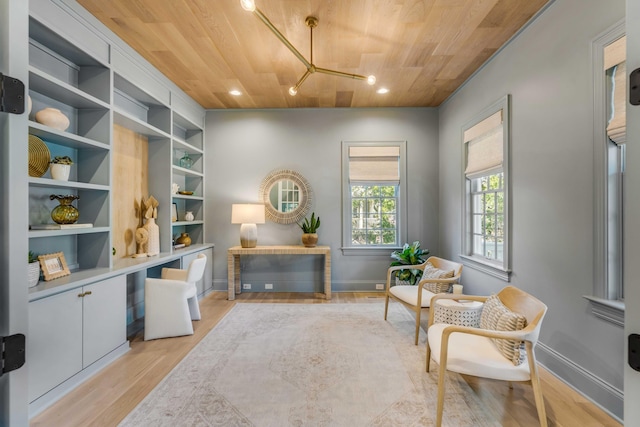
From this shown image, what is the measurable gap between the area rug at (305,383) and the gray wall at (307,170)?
1.39 metres

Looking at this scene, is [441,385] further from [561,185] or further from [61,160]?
[61,160]

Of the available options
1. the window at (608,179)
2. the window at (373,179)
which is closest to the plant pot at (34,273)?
the window at (373,179)

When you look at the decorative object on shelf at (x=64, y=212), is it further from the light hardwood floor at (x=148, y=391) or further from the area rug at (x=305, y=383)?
the area rug at (x=305, y=383)

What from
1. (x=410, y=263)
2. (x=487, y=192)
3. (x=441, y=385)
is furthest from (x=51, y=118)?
(x=487, y=192)

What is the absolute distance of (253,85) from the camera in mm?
3781

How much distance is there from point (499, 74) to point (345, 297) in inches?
131

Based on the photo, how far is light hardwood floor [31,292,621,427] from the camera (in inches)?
70.9

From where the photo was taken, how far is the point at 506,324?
181cm

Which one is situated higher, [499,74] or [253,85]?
[253,85]

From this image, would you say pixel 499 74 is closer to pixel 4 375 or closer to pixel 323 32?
pixel 323 32

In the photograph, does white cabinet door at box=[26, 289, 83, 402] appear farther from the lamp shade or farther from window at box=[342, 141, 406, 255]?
window at box=[342, 141, 406, 255]

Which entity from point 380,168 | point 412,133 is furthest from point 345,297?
point 412,133

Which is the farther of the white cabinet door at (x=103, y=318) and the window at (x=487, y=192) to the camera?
the window at (x=487, y=192)

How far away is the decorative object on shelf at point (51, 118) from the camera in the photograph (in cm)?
213
